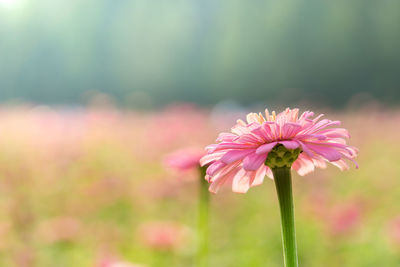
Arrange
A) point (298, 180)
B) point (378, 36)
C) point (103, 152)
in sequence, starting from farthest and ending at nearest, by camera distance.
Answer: point (378, 36), point (103, 152), point (298, 180)

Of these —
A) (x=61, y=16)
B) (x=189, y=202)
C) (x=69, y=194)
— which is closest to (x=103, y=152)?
(x=69, y=194)

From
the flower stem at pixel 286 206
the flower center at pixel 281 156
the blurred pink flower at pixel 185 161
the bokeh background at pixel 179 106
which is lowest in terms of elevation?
the flower stem at pixel 286 206

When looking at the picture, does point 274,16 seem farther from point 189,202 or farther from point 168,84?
point 189,202

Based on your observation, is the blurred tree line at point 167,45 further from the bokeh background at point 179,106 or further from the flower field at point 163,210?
the flower field at point 163,210

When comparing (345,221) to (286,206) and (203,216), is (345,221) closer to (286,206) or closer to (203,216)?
(203,216)

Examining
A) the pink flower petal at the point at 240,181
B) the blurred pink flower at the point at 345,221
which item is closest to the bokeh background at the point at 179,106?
the blurred pink flower at the point at 345,221

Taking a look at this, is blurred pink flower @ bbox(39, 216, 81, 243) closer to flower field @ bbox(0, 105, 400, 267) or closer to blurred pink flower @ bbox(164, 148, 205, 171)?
flower field @ bbox(0, 105, 400, 267)

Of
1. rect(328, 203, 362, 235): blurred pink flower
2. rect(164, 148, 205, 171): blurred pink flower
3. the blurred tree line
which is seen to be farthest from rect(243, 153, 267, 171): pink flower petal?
the blurred tree line
